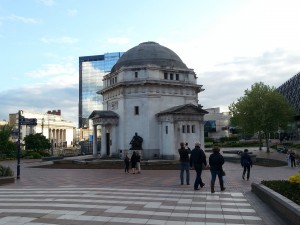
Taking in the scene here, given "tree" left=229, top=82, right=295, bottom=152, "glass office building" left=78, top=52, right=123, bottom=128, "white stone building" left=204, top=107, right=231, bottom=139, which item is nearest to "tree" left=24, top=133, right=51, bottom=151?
"tree" left=229, top=82, right=295, bottom=152

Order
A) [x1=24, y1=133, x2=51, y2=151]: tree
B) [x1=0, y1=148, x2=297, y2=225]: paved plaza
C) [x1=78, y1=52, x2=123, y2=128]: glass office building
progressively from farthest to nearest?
[x1=78, y1=52, x2=123, y2=128]: glass office building → [x1=24, y1=133, x2=51, y2=151]: tree → [x1=0, y1=148, x2=297, y2=225]: paved plaza

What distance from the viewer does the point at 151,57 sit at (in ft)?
154

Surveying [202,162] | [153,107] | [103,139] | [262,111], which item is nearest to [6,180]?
[202,162]

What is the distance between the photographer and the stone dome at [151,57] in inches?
1839

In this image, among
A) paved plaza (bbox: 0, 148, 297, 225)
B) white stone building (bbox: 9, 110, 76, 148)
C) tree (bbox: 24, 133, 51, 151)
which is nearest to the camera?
paved plaza (bbox: 0, 148, 297, 225)

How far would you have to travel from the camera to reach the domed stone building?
44031 mm

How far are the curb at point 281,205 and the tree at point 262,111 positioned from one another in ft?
161

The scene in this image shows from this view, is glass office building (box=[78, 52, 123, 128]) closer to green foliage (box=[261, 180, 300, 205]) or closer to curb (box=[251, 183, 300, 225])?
green foliage (box=[261, 180, 300, 205])

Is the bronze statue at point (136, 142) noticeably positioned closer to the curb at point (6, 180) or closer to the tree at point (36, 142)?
the curb at point (6, 180)

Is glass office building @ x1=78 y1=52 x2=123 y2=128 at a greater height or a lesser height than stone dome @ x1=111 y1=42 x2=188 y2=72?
greater

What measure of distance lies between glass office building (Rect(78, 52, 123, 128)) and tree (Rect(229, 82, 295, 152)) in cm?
10967

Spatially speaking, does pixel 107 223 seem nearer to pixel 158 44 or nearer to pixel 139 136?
pixel 139 136

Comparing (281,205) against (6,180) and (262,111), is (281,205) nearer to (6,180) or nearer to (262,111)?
(6,180)

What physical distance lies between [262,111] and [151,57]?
24042mm
